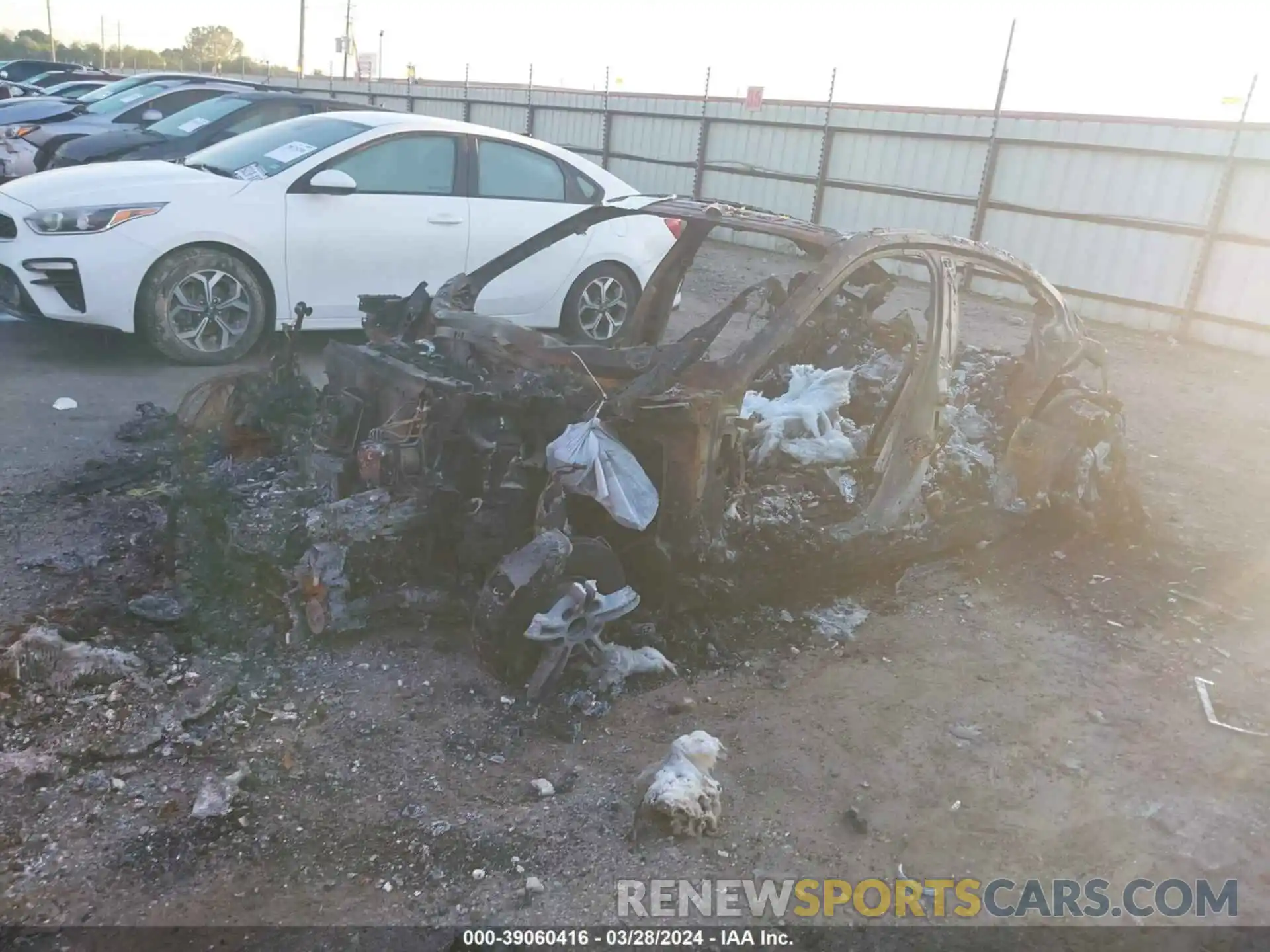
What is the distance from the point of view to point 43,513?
4.58m

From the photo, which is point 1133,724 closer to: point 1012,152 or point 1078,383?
point 1078,383

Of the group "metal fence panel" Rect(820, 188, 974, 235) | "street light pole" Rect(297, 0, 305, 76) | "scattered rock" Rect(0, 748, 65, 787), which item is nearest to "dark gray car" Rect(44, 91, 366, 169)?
"scattered rock" Rect(0, 748, 65, 787)

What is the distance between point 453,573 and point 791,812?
5.01 ft

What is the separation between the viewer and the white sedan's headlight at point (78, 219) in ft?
21.0

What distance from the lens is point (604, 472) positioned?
3539 millimetres

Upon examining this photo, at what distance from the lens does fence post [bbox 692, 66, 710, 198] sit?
1725 cm

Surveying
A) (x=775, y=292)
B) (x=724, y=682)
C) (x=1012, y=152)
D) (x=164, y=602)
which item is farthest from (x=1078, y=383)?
(x=1012, y=152)

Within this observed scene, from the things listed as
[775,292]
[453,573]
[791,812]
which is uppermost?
[775,292]

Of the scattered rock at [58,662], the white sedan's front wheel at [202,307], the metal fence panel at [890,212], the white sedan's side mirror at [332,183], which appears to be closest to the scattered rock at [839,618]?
the scattered rock at [58,662]

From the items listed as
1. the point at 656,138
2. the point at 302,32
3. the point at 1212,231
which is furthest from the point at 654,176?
the point at 302,32

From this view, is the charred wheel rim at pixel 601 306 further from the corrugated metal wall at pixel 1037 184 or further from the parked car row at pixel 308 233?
the corrugated metal wall at pixel 1037 184

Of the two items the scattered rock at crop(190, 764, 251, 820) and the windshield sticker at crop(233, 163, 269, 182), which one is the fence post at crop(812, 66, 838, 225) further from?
the scattered rock at crop(190, 764, 251, 820)

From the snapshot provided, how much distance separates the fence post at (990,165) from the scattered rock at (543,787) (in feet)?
38.4

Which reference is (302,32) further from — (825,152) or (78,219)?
(78,219)
